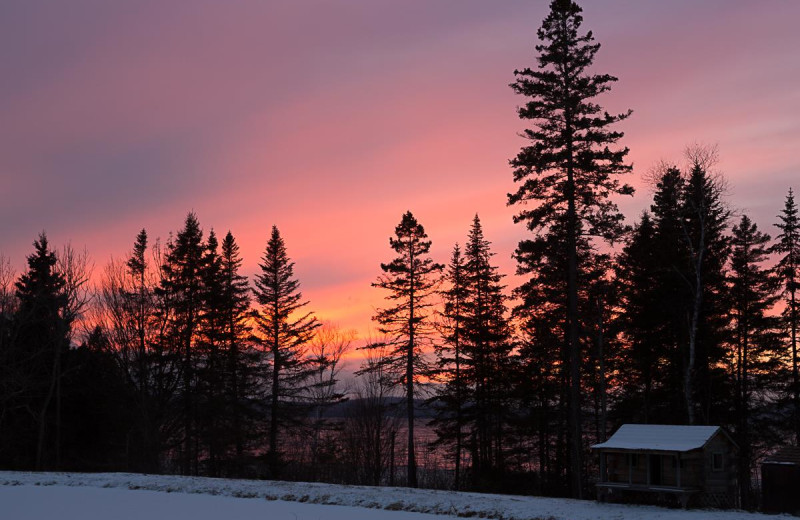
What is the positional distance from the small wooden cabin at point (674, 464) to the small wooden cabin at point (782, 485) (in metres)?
3.21

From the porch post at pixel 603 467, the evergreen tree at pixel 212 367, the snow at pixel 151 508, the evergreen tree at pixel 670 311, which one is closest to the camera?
the snow at pixel 151 508

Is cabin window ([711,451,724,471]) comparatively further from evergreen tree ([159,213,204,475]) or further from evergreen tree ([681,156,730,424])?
evergreen tree ([159,213,204,475])

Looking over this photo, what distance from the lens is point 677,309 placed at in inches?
1662

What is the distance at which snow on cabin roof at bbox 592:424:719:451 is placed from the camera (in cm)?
3043

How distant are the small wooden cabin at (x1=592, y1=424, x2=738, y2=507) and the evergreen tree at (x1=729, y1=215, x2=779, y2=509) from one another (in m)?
16.9

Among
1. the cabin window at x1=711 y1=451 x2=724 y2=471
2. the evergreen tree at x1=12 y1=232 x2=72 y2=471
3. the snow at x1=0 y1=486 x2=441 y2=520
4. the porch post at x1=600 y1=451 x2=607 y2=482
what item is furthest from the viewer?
the evergreen tree at x1=12 y1=232 x2=72 y2=471

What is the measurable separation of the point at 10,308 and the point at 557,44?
137 ft

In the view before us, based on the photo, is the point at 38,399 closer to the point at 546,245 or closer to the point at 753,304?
the point at 546,245

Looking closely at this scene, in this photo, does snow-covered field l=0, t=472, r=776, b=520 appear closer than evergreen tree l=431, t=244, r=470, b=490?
Yes

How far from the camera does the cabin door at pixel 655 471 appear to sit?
103 ft

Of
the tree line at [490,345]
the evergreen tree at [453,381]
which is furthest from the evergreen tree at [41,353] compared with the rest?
the evergreen tree at [453,381]

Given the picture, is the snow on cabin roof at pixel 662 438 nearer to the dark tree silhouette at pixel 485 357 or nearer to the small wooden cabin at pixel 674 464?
the small wooden cabin at pixel 674 464

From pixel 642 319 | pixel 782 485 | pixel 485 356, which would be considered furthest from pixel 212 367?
pixel 782 485

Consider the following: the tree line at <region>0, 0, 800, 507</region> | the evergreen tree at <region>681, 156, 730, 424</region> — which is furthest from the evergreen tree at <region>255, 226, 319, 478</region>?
the evergreen tree at <region>681, 156, 730, 424</region>
